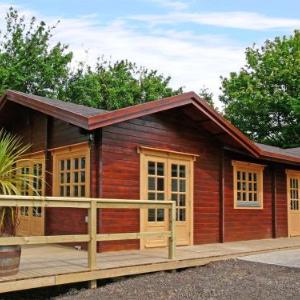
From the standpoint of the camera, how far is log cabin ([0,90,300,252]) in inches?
359

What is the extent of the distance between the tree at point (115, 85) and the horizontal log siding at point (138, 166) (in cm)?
1827

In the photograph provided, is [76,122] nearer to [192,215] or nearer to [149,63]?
[192,215]

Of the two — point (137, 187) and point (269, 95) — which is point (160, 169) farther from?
point (269, 95)

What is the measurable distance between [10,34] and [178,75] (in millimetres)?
12854

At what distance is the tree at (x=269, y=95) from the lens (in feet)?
97.6

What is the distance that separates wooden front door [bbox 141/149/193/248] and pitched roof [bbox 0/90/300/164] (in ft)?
3.45

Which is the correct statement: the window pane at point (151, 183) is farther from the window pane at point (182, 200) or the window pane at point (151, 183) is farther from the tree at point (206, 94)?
the tree at point (206, 94)

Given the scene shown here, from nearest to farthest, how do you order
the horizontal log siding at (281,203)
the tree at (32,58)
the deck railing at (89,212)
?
the deck railing at (89,212), the horizontal log siding at (281,203), the tree at (32,58)

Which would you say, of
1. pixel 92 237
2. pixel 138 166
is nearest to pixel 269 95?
pixel 138 166

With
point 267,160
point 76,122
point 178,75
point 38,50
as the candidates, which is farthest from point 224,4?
point 178,75

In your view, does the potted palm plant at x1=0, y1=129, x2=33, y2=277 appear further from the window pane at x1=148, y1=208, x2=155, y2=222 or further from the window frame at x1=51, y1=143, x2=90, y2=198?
the window pane at x1=148, y1=208, x2=155, y2=222

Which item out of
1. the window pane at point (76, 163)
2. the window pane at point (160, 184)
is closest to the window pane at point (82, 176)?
the window pane at point (76, 163)

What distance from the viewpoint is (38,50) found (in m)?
26.8

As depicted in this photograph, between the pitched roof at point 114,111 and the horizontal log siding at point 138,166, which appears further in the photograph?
the horizontal log siding at point 138,166
